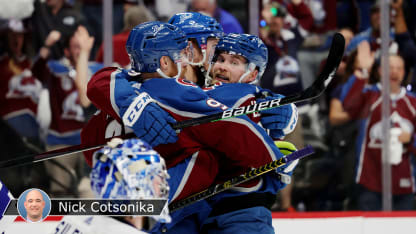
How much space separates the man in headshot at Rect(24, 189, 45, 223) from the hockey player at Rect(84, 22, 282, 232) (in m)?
0.27

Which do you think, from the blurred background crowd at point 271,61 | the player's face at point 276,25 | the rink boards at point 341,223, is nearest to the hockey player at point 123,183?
the rink boards at point 341,223

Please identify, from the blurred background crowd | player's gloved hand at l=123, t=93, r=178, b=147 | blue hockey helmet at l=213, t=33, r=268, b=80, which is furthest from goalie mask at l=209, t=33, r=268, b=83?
the blurred background crowd

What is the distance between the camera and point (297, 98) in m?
1.85

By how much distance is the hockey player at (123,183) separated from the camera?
1.45 meters

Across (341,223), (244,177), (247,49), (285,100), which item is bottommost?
(341,223)

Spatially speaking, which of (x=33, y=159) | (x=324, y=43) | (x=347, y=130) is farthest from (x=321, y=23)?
(x=33, y=159)

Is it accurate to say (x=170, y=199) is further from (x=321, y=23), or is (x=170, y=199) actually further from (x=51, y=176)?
(x=321, y=23)

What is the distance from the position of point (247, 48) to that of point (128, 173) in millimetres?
749

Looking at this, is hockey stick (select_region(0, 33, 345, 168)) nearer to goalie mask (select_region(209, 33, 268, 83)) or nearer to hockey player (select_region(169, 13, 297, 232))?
hockey player (select_region(169, 13, 297, 232))

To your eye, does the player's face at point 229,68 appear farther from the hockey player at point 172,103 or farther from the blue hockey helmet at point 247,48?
the hockey player at point 172,103

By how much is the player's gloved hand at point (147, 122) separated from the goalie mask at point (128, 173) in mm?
257

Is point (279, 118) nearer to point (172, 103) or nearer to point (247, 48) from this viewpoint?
point (247, 48)

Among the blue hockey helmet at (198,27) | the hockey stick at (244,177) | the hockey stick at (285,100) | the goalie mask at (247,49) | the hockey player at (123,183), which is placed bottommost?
the hockey stick at (244,177)

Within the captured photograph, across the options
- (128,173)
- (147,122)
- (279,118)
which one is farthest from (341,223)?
(128,173)
